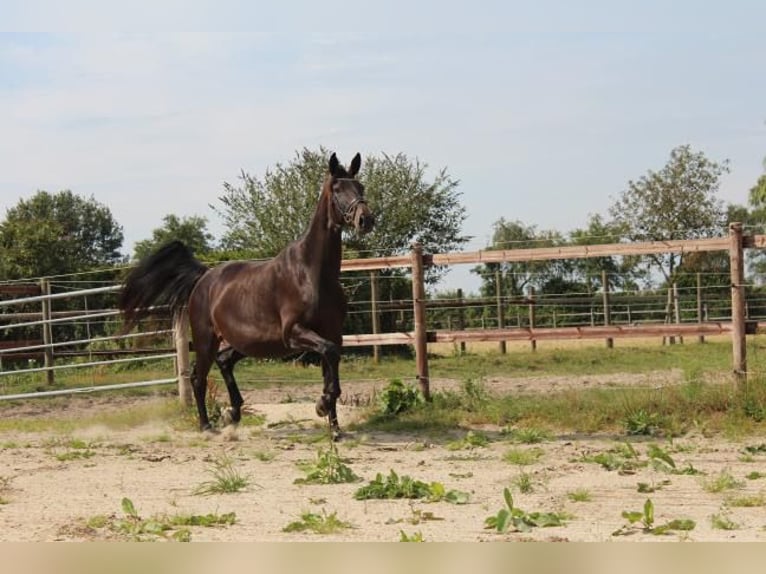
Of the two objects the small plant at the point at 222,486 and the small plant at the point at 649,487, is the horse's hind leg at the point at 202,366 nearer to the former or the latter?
the small plant at the point at 222,486

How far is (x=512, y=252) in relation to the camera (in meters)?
8.67

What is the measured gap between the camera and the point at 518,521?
3.78 meters

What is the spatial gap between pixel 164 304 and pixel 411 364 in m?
7.92

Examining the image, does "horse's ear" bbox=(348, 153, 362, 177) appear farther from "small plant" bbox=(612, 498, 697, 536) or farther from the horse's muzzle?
"small plant" bbox=(612, 498, 697, 536)

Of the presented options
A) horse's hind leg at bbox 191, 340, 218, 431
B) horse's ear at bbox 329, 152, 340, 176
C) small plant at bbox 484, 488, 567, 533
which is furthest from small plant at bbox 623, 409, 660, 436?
horse's hind leg at bbox 191, 340, 218, 431

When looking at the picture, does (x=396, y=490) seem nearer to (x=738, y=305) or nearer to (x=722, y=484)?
(x=722, y=484)

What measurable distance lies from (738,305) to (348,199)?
3.60 meters

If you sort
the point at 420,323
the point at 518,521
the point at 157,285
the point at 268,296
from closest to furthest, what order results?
the point at 518,521
the point at 268,296
the point at 420,323
the point at 157,285

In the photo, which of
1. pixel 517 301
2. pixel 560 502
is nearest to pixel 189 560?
pixel 560 502

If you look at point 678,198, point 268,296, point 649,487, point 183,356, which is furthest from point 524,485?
point 678,198

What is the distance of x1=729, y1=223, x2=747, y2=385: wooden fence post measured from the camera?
785 centimetres

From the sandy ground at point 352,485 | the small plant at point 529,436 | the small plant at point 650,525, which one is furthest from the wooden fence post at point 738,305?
the small plant at point 650,525

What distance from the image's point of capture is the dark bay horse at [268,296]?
24.9ft

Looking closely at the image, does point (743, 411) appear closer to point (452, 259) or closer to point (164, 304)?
point (452, 259)
